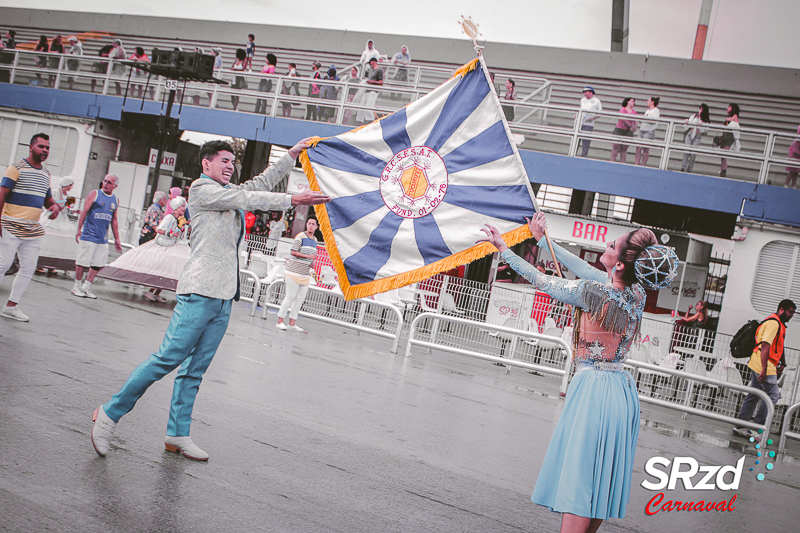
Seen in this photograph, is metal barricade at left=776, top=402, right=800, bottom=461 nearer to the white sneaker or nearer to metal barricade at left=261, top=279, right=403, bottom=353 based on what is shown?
metal barricade at left=261, top=279, right=403, bottom=353

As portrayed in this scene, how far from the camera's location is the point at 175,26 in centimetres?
2930

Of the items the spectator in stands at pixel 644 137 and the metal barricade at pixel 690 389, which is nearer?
the metal barricade at pixel 690 389

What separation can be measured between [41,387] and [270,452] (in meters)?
2.00

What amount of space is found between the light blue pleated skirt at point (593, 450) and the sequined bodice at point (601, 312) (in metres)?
0.12

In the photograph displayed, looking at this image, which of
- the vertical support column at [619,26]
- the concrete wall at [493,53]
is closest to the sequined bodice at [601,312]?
the concrete wall at [493,53]

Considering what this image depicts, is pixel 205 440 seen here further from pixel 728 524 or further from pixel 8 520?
pixel 728 524

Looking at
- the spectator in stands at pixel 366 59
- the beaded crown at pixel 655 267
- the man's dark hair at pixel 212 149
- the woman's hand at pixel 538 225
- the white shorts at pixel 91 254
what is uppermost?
the spectator in stands at pixel 366 59

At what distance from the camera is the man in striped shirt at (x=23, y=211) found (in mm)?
7648

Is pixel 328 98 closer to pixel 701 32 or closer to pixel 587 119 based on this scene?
pixel 587 119

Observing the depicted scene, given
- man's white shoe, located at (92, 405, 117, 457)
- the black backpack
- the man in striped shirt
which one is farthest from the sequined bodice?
the black backpack

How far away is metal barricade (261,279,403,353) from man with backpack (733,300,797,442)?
6106mm

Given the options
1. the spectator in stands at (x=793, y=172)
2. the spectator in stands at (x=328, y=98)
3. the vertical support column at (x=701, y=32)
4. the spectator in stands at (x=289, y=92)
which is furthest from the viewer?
the vertical support column at (x=701, y=32)

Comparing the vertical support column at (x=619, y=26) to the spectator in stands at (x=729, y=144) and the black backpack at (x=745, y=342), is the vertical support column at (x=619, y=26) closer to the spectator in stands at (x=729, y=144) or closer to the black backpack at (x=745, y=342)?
the spectator in stands at (x=729, y=144)

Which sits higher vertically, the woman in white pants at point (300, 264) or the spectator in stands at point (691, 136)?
the spectator in stands at point (691, 136)
